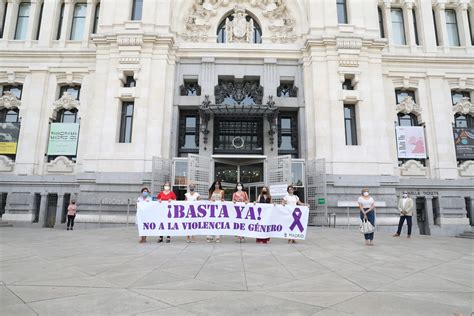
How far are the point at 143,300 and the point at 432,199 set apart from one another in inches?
896

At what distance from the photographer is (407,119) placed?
903 inches

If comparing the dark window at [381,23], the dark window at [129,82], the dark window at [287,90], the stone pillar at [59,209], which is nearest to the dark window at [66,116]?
the dark window at [129,82]

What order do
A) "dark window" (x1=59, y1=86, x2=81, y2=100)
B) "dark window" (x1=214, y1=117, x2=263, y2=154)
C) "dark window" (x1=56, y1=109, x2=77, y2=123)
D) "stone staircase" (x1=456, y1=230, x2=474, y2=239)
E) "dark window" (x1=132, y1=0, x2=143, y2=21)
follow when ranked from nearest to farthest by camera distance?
"stone staircase" (x1=456, y1=230, x2=474, y2=239) < "dark window" (x1=214, y1=117, x2=263, y2=154) < "dark window" (x1=132, y1=0, x2=143, y2=21) < "dark window" (x1=56, y1=109, x2=77, y2=123) < "dark window" (x1=59, y1=86, x2=81, y2=100)

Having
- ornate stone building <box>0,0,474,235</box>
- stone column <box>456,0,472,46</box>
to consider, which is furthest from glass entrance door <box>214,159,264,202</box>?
stone column <box>456,0,472,46</box>

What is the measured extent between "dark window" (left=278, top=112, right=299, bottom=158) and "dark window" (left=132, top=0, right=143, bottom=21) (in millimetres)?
12791

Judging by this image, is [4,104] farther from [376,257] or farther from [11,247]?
[376,257]

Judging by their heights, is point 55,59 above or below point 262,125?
above

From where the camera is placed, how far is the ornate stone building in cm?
1941

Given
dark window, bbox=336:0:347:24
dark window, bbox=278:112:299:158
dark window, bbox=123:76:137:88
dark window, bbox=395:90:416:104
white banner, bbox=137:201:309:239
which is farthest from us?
dark window, bbox=395:90:416:104

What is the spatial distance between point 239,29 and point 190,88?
586cm

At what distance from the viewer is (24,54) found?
2270 centimetres

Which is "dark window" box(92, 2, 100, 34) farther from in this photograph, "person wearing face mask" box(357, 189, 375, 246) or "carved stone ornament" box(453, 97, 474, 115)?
"carved stone ornament" box(453, 97, 474, 115)

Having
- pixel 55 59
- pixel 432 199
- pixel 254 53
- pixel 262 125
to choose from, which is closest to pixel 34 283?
pixel 262 125

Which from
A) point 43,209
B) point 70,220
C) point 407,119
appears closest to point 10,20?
point 43,209
